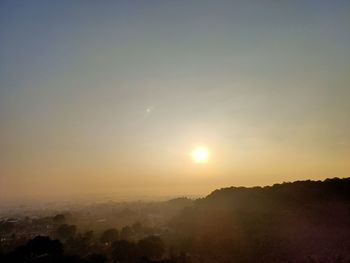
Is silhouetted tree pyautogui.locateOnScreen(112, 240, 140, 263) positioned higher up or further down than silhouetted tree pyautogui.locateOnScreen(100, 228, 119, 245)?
further down

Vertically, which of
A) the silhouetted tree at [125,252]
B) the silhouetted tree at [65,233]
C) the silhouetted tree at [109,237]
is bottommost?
the silhouetted tree at [125,252]

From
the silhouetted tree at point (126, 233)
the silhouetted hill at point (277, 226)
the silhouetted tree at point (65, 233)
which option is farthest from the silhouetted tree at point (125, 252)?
the silhouetted tree at point (65, 233)

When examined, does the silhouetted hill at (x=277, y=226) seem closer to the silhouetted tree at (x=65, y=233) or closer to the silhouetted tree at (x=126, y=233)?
the silhouetted tree at (x=126, y=233)

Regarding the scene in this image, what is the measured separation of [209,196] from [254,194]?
84.3 ft

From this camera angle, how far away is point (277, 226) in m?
73.8

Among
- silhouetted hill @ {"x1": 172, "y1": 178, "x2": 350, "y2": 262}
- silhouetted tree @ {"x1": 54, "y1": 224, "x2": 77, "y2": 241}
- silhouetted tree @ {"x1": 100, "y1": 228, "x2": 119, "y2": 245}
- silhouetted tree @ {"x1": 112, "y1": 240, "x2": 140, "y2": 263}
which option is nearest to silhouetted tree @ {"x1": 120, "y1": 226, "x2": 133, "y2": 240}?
silhouetted tree @ {"x1": 100, "y1": 228, "x2": 119, "y2": 245}

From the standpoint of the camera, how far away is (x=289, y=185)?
92062 millimetres

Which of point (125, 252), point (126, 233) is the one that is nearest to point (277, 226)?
point (125, 252)

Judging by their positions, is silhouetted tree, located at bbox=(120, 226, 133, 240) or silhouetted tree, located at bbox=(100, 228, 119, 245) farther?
silhouetted tree, located at bbox=(120, 226, 133, 240)

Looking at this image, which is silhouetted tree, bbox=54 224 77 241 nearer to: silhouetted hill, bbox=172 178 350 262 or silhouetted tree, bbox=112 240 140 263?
silhouetted hill, bbox=172 178 350 262

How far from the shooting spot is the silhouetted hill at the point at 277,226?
64.1 meters

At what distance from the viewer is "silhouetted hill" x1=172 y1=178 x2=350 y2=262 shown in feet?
210

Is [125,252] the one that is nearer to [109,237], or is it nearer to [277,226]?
[109,237]

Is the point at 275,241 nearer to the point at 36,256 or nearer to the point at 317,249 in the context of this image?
the point at 317,249
